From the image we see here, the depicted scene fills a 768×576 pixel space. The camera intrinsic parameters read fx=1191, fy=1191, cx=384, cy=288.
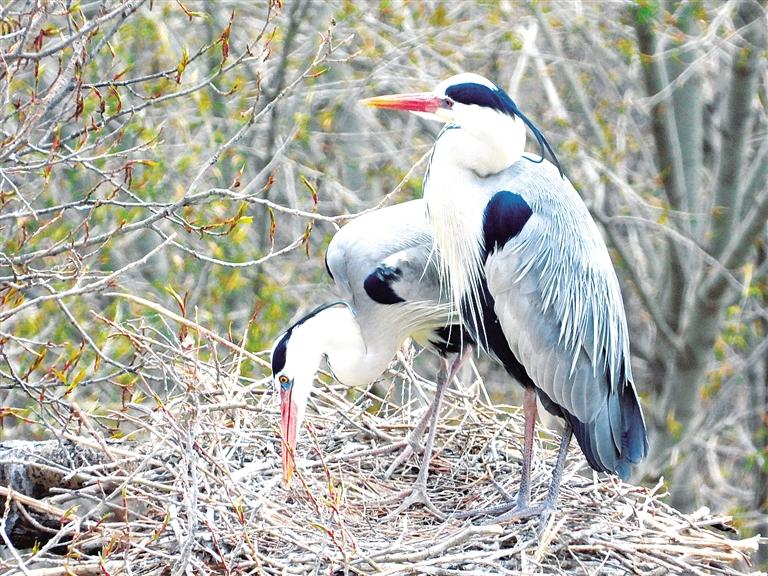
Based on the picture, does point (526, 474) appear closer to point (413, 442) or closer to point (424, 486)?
point (424, 486)

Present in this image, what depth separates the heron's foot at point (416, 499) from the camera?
4219 millimetres

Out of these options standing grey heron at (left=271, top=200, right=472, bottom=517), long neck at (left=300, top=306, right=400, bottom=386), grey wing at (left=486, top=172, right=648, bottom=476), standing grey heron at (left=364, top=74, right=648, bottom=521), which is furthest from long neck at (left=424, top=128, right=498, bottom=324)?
long neck at (left=300, top=306, right=400, bottom=386)

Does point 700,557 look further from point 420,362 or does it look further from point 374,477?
point 420,362

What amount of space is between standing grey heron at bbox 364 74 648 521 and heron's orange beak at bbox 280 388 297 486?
0.74 m

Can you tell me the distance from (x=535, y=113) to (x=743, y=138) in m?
1.72

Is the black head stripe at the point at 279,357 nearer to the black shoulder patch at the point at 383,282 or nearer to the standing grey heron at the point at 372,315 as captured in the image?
the standing grey heron at the point at 372,315

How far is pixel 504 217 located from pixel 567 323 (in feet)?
1.35

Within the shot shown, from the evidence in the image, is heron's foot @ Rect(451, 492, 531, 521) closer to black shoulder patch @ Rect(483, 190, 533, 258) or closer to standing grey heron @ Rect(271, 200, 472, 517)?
standing grey heron @ Rect(271, 200, 472, 517)

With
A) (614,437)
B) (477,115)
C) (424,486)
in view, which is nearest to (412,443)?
(424,486)

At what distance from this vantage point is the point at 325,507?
158 inches

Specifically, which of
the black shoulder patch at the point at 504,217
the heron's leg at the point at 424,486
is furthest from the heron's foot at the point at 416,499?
the black shoulder patch at the point at 504,217

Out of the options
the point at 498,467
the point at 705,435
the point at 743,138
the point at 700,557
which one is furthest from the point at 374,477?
the point at 705,435

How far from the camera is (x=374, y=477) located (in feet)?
14.8

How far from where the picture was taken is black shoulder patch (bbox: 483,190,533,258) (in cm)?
393
